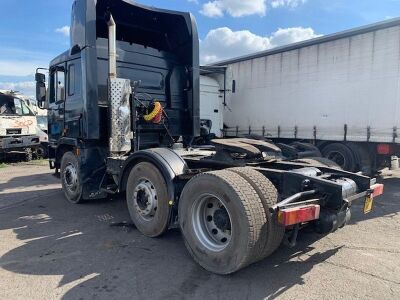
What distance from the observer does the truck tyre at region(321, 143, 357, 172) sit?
9.05 m

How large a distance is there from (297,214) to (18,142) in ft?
45.7

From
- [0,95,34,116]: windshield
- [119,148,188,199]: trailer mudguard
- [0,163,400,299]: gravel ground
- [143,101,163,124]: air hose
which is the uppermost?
[0,95,34,116]: windshield

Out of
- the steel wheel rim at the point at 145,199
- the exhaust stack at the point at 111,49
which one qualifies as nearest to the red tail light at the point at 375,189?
the steel wheel rim at the point at 145,199

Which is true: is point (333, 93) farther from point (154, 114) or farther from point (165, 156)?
point (165, 156)

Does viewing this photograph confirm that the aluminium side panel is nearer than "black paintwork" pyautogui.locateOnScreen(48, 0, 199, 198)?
No

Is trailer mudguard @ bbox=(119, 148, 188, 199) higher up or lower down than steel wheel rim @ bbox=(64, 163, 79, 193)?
higher up

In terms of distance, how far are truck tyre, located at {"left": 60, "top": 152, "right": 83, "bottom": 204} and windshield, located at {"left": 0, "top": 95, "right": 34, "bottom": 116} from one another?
978 centimetres

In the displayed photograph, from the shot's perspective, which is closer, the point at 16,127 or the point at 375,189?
the point at 375,189

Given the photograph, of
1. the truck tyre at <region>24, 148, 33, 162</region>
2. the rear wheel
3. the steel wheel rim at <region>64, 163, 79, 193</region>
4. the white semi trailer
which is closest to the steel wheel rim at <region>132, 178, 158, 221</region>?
the steel wheel rim at <region>64, 163, 79, 193</region>

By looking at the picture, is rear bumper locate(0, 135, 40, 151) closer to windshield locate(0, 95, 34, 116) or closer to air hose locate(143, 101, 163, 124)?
windshield locate(0, 95, 34, 116)

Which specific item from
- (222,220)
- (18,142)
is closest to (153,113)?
(222,220)

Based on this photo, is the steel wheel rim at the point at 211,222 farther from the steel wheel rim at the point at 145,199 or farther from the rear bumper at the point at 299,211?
the steel wheel rim at the point at 145,199

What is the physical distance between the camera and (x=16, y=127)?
48.2 ft

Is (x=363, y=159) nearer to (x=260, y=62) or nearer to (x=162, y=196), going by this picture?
(x=260, y=62)
